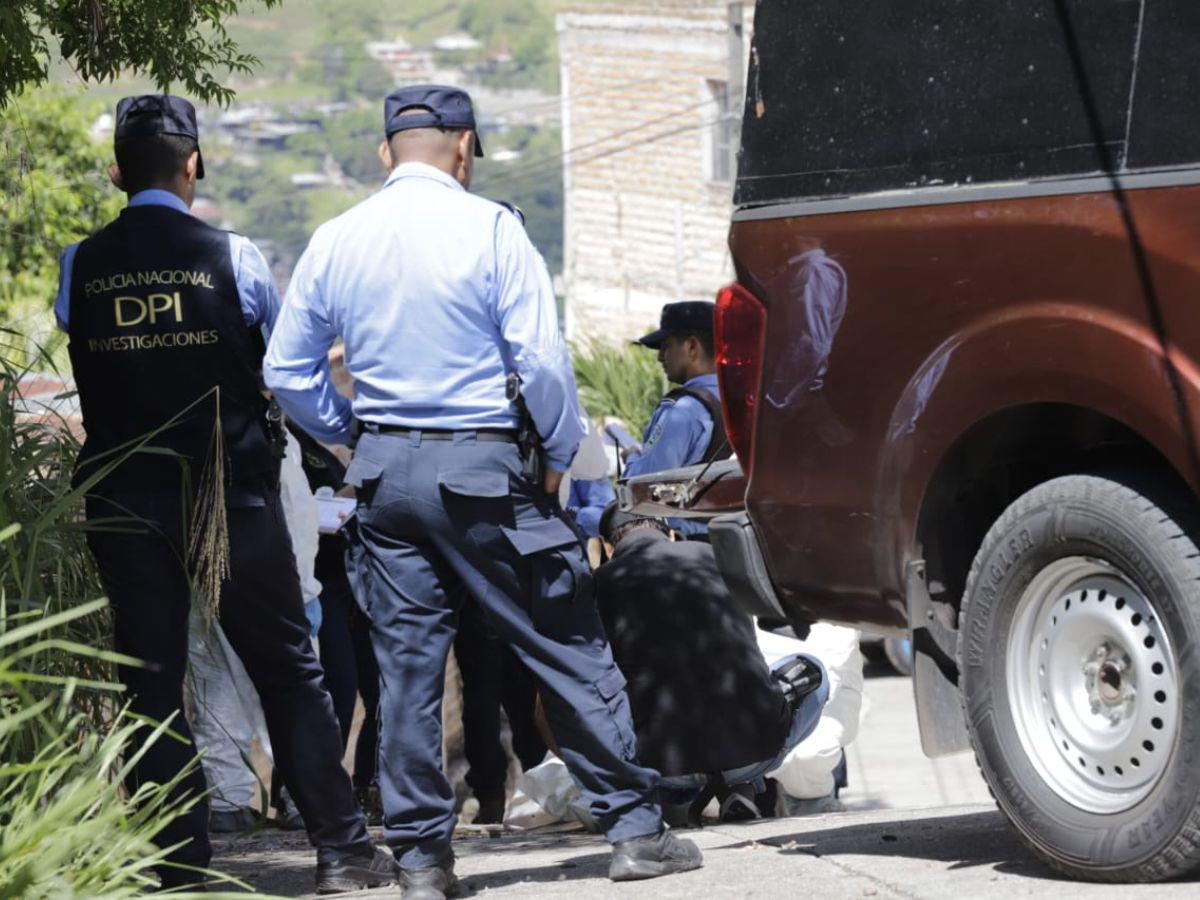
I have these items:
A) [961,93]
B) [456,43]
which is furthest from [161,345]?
[456,43]

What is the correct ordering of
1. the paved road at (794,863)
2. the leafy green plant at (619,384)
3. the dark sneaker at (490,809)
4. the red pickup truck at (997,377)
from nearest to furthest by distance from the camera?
the red pickup truck at (997,377) < the paved road at (794,863) < the dark sneaker at (490,809) < the leafy green plant at (619,384)

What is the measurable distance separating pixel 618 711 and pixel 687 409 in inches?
90.1

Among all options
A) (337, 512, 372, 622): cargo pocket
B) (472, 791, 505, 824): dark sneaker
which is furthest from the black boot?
(337, 512, 372, 622): cargo pocket

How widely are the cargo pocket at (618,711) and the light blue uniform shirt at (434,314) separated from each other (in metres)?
0.54

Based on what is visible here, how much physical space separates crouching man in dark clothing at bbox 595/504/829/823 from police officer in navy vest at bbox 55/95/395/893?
1263 mm

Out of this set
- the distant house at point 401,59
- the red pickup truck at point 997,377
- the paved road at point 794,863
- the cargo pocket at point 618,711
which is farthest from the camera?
the distant house at point 401,59

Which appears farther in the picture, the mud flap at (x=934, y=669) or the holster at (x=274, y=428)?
the holster at (x=274, y=428)

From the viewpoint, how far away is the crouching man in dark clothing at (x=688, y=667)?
5.94m

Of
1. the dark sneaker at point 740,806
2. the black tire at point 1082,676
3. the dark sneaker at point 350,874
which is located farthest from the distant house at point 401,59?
the black tire at point 1082,676

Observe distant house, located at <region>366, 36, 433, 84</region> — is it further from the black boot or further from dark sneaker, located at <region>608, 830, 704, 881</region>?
dark sneaker, located at <region>608, 830, 704, 881</region>

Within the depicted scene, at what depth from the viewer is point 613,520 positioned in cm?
647

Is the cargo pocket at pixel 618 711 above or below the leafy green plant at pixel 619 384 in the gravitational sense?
above

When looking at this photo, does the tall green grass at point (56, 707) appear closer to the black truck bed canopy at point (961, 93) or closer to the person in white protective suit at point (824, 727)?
the black truck bed canopy at point (961, 93)

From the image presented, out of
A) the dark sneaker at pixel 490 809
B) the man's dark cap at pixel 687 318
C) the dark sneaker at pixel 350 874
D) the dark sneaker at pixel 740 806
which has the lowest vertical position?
the dark sneaker at pixel 490 809
